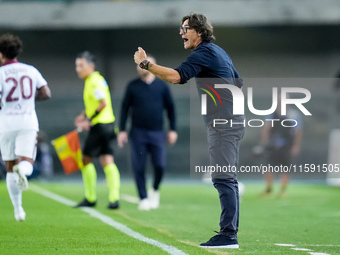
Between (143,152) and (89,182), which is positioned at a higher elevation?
(143,152)

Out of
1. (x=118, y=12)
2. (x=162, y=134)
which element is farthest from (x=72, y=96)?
(x=162, y=134)

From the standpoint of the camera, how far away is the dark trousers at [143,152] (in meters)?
12.1

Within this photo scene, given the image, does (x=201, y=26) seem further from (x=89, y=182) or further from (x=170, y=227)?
(x=89, y=182)

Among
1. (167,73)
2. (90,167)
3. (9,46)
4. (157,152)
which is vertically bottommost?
(90,167)

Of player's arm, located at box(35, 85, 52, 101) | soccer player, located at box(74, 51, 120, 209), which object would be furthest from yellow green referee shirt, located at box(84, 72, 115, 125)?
player's arm, located at box(35, 85, 52, 101)

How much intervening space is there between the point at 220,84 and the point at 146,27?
18439mm

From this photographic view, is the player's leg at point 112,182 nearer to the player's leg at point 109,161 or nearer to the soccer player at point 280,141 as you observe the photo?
the player's leg at point 109,161

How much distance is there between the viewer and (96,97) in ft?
37.9

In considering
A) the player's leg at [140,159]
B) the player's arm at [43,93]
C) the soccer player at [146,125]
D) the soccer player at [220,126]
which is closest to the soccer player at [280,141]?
the soccer player at [146,125]

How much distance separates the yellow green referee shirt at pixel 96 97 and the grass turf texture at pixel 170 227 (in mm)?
1322

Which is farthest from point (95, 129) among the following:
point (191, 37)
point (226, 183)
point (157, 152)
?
point (226, 183)

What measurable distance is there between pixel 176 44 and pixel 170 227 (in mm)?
17518

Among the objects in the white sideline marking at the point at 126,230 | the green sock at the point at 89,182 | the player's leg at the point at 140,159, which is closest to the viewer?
the white sideline marking at the point at 126,230

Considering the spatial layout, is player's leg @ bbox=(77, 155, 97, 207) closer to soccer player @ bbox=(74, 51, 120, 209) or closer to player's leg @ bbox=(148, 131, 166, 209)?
soccer player @ bbox=(74, 51, 120, 209)
